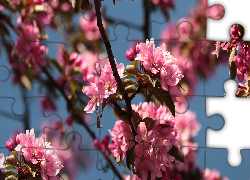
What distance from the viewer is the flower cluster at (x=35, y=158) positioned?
123cm

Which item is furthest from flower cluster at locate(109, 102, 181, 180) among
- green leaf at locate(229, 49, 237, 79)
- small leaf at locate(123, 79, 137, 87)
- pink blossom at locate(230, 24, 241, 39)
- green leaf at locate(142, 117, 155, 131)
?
pink blossom at locate(230, 24, 241, 39)

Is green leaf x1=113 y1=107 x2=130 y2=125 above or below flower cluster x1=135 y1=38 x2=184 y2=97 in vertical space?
below

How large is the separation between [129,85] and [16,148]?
1.70ft

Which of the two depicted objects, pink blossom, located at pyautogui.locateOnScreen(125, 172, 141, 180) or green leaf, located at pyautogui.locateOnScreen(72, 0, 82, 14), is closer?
green leaf, located at pyautogui.locateOnScreen(72, 0, 82, 14)

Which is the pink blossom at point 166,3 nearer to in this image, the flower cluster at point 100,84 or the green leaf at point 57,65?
the green leaf at point 57,65

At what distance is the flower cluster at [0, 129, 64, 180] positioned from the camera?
1233 mm

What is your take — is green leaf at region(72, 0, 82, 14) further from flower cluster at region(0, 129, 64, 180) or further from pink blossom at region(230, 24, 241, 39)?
pink blossom at region(230, 24, 241, 39)

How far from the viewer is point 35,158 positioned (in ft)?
4.12

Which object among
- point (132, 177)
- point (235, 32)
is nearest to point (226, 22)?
point (235, 32)

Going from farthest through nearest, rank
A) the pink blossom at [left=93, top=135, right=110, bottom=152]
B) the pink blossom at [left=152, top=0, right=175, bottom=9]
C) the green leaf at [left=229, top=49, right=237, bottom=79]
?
the pink blossom at [left=152, top=0, right=175, bottom=9] < the pink blossom at [left=93, top=135, right=110, bottom=152] < the green leaf at [left=229, top=49, right=237, bottom=79]

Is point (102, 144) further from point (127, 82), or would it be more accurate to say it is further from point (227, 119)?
point (227, 119)

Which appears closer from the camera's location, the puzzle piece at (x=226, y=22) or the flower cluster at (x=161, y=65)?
the flower cluster at (x=161, y=65)

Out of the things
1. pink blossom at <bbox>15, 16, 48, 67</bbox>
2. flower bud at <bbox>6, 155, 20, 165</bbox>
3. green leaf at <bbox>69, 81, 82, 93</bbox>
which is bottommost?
flower bud at <bbox>6, 155, 20, 165</bbox>
